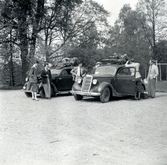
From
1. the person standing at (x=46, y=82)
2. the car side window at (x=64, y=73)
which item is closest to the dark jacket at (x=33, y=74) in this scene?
the person standing at (x=46, y=82)

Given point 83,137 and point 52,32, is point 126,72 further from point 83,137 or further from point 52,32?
point 52,32

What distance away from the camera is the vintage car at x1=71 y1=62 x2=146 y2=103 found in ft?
43.5

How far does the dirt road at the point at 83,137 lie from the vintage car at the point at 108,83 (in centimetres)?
289

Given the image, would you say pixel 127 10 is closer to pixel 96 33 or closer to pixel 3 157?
pixel 96 33

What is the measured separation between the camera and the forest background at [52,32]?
952 inches

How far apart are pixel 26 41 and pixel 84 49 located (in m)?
6.62

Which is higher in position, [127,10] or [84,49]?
[127,10]

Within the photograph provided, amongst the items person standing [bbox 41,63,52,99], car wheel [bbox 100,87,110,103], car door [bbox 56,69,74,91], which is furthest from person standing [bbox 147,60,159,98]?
person standing [bbox 41,63,52,99]

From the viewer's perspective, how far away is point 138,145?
5.92 metres

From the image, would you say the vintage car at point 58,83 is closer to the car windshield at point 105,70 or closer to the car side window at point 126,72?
the car windshield at point 105,70

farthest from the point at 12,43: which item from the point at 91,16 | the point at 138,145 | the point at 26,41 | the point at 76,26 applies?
the point at 138,145

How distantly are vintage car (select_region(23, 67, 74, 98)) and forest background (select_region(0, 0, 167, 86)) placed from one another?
4.12 metres

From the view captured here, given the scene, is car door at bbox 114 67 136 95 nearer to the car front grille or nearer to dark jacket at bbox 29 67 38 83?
the car front grille

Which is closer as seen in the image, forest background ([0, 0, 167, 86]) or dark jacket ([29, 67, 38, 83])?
dark jacket ([29, 67, 38, 83])
